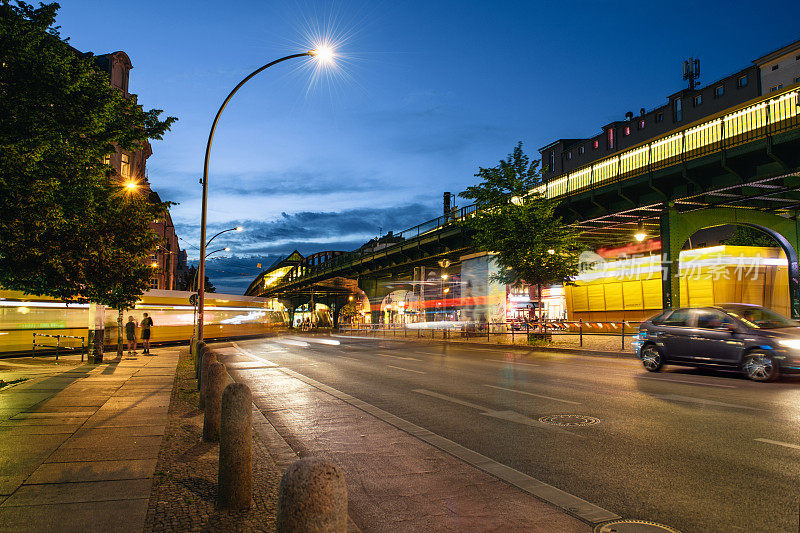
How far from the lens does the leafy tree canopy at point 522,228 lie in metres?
26.9

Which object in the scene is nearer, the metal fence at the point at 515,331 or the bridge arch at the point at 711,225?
the bridge arch at the point at 711,225

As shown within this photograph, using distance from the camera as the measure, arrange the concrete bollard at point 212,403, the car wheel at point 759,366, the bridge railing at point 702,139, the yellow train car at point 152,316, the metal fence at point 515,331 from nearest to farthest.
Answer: the concrete bollard at point 212,403 < the car wheel at point 759,366 < the bridge railing at point 702,139 < the yellow train car at point 152,316 < the metal fence at point 515,331

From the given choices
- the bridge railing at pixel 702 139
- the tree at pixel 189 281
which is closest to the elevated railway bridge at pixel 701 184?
the bridge railing at pixel 702 139

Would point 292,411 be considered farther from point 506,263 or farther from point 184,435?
point 506,263

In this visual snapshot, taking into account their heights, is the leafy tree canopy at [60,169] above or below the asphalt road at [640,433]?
above

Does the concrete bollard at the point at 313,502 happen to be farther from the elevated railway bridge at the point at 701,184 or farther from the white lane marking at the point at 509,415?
the elevated railway bridge at the point at 701,184

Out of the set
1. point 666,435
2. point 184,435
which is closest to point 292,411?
point 184,435

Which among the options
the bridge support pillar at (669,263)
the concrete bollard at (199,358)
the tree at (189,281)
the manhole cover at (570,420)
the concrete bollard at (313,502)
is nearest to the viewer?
the concrete bollard at (313,502)

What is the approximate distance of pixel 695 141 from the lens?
22.1 m

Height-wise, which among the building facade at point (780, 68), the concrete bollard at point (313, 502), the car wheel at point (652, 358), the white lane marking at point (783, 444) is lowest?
the white lane marking at point (783, 444)

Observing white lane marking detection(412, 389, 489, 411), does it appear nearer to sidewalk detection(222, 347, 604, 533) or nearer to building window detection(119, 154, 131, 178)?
sidewalk detection(222, 347, 604, 533)

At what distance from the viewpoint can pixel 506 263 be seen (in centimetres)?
2856

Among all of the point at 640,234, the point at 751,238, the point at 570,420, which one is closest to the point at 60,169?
the point at 570,420

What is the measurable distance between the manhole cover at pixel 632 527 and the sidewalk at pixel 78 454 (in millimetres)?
3345
